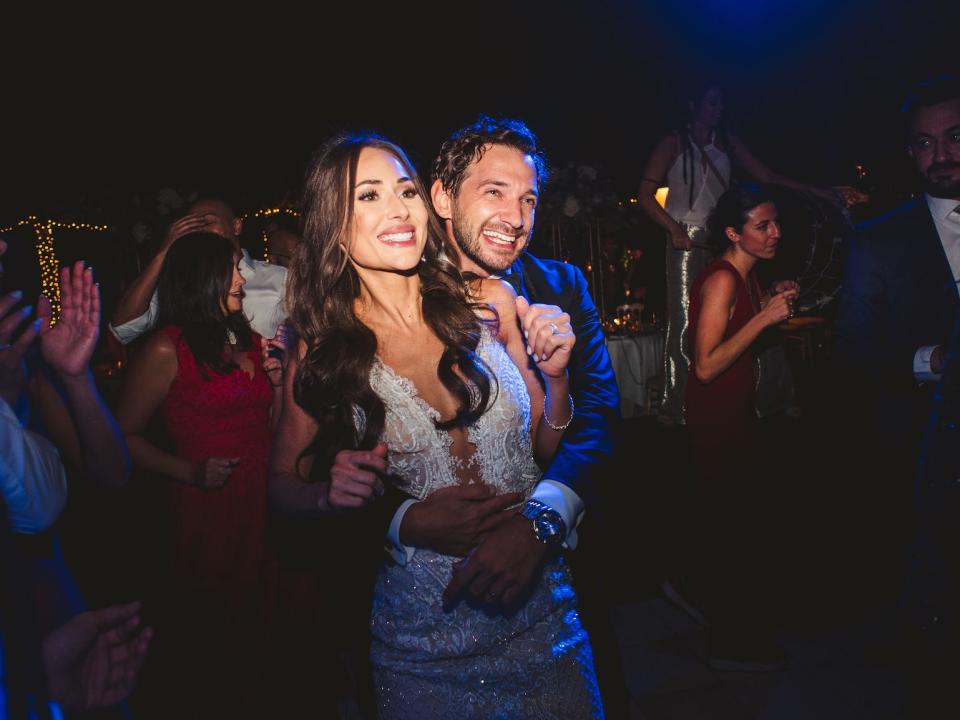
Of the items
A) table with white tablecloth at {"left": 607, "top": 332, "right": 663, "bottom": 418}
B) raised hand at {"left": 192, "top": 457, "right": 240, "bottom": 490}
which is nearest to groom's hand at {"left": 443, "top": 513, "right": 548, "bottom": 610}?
raised hand at {"left": 192, "top": 457, "right": 240, "bottom": 490}

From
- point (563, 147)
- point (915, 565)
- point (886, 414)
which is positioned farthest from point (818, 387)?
point (915, 565)

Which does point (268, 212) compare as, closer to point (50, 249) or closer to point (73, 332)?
point (50, 249)

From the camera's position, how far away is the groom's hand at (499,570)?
4.84 feet

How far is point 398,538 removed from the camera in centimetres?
157

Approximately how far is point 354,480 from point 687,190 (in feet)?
14.3

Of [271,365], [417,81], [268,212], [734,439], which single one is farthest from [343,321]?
[268,212]

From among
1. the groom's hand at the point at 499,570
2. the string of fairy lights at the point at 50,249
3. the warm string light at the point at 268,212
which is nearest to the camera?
the groom's hand at the point at 499,570

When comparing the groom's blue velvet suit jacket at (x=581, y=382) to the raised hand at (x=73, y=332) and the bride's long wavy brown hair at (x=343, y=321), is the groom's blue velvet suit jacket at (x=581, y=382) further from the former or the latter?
the raised hand at (x=73, y=332)

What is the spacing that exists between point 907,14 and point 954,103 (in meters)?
7.07

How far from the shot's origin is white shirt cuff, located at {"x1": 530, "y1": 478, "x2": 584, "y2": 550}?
1644 millimetres

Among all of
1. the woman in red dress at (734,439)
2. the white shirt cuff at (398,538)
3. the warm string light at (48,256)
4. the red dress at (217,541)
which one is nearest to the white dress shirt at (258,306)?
the red dress at (217,541)

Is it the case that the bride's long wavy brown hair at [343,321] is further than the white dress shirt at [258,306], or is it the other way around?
the white dress shirt at [258,306]

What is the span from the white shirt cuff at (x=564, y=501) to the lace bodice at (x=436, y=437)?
8 cm

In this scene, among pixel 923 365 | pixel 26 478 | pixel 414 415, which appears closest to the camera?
pixel 26 478
